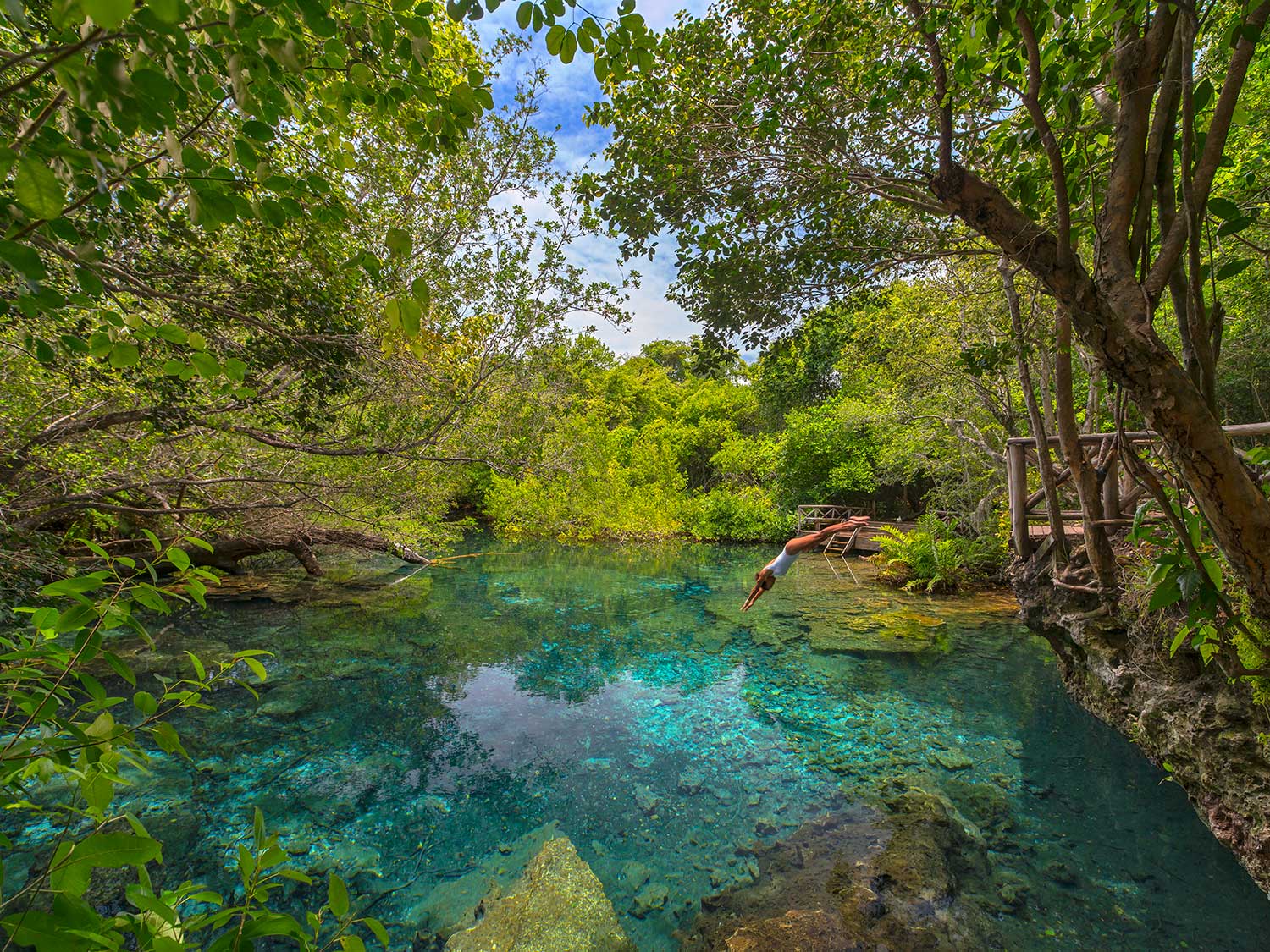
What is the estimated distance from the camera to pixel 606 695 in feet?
21.9

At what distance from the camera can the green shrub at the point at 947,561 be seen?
37.7 feet

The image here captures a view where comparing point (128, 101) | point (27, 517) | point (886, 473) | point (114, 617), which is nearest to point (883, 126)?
point (128, 101)

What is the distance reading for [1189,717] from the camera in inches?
135

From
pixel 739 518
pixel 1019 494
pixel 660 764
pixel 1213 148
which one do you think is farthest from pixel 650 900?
pixel 739 518

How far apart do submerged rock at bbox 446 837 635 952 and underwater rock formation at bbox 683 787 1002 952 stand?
0.53 m

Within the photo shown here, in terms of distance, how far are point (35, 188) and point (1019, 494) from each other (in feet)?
23.9

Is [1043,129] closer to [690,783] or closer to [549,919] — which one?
[549,919]

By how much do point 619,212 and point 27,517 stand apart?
6.61 metres

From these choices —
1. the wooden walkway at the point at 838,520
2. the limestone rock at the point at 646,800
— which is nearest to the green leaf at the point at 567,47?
the limestone rock at the point at 646,800

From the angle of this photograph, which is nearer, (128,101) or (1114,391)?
(128,101)

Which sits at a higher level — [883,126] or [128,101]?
[883,126]

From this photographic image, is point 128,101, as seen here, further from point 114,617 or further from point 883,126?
point 883,126

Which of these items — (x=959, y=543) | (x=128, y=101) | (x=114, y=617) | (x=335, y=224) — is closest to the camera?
(x=128, y=101)

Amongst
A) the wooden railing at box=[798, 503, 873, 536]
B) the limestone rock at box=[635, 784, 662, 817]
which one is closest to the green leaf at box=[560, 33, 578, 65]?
the limestone rock at box=[635, 784, 662, 817]
